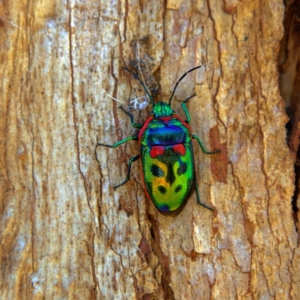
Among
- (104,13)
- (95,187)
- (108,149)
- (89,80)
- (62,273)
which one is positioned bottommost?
(62,273)

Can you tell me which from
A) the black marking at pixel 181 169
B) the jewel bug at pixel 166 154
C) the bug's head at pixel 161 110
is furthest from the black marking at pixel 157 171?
the bug's head at pixel 161 110

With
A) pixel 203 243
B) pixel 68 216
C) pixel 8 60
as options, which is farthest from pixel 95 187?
pixel 8 60

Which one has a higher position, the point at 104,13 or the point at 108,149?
the point at 104,13

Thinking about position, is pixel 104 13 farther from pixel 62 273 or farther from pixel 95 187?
pixel 62 273

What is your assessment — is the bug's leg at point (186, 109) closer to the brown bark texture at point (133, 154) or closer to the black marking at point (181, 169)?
the brown bark texture at point (133, 154)

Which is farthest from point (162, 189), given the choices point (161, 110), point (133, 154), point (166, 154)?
point (161, 110)

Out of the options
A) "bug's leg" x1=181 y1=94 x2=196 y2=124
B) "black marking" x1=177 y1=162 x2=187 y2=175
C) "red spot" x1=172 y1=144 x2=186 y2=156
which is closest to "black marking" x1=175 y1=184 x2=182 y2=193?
"black marking" x1=177 y1=162 x2=187 y2=175
